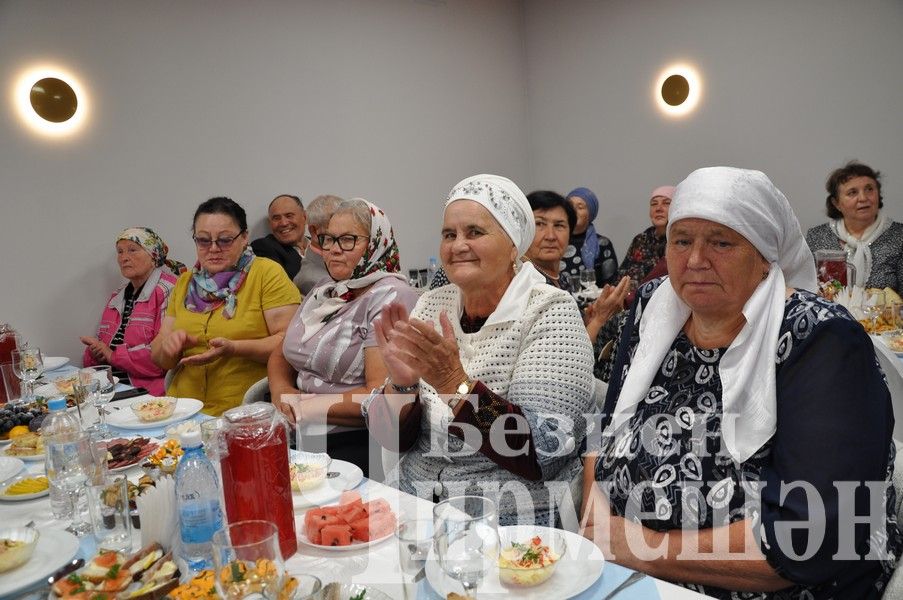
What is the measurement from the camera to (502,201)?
74.5 inches

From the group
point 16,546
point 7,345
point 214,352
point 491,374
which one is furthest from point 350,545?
point 7,345

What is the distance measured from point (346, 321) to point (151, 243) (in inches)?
87.3

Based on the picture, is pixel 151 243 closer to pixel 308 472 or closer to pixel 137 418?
pixel 137 418

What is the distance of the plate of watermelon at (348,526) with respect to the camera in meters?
1.23

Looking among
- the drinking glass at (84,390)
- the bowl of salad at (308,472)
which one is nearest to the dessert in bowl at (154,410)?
the drinking glass at (84,390)

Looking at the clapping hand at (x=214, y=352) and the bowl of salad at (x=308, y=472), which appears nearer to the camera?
the bowl of salad at (x=308, y=472)

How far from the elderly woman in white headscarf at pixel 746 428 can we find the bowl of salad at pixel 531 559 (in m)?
0.34

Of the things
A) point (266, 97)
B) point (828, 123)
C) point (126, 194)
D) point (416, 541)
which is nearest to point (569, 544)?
point (416, 541)

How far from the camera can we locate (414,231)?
5.89 metres

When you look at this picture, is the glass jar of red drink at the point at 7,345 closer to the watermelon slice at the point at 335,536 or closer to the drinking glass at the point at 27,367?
the drinking glass at the point at 27,367

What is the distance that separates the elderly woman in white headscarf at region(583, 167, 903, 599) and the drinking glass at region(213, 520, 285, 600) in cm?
80

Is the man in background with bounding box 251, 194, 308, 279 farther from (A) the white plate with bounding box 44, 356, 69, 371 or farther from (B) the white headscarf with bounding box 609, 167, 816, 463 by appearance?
(B) the white headscarf with bounding box 609, 167, 816, 463

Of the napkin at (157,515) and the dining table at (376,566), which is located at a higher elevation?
the napkin at (157,515)

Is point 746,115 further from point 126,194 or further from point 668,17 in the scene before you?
point 126,194
